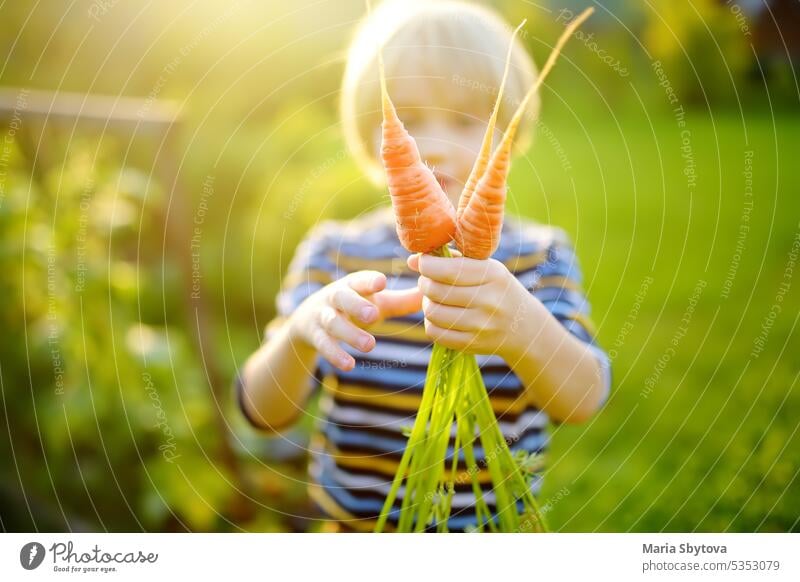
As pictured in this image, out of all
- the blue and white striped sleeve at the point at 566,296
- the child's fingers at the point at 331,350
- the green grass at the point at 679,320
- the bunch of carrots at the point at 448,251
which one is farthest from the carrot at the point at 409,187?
the green grass at the point at 679,320

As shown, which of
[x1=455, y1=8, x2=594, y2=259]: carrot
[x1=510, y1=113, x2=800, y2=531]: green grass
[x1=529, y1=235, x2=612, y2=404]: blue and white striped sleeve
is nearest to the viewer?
[x1=455, y1=8, x2=594, y2=259]: carrot

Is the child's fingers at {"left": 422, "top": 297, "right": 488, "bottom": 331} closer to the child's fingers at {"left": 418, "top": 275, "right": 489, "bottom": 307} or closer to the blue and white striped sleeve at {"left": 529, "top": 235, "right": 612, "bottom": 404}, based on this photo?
the child's fingers at {"left": 418, "top": 275, "right": 489, "bottom": 307}

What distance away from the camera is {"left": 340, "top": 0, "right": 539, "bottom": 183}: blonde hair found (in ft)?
2.27

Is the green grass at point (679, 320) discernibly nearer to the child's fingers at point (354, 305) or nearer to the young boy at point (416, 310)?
the young boy at point (416, 310)

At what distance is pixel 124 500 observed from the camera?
1.10 metres

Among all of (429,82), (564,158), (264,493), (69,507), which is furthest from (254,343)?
(564,158)

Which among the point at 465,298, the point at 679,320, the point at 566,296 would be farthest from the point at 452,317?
the point at 679,320

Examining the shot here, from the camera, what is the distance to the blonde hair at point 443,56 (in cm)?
69

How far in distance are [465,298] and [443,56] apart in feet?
0.93

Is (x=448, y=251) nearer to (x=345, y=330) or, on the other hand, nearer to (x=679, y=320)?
(x=345, y=330)

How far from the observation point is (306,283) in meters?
0.77

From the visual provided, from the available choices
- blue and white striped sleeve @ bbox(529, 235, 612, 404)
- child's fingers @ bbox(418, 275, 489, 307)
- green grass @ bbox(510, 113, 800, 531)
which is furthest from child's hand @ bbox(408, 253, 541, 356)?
green grass @ bbox(510, 113, 800, 531)

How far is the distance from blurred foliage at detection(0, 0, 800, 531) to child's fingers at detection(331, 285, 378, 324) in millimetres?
577

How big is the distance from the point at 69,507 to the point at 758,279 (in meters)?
1.37
